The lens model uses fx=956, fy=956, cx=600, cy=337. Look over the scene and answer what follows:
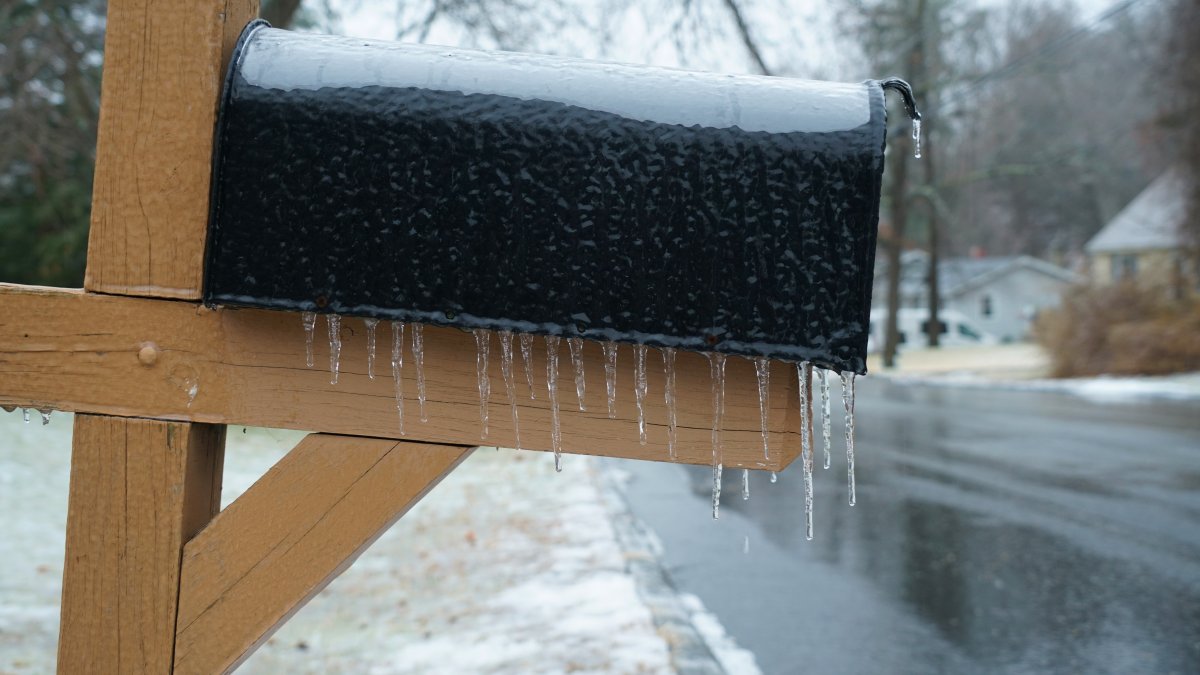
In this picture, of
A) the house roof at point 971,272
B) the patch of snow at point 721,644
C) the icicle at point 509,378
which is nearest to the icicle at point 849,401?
the icicle at point 509,378

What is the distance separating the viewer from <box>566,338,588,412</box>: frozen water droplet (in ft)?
4.48

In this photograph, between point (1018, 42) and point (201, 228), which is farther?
point (1018, 42)

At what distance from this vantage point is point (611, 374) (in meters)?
1.38

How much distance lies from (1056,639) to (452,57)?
487 centimetres

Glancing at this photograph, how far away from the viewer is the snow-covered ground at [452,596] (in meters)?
4.02

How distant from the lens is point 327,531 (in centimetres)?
141

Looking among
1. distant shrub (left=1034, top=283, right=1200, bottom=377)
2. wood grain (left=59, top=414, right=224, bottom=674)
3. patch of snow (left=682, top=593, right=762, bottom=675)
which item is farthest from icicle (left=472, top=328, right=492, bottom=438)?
distant shrub (left=1034, top=283, right=1200, bottom=377)

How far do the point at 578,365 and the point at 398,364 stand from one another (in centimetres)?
26

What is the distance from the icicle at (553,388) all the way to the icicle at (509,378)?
0.16 feet

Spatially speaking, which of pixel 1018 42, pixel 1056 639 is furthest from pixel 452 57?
pixel 1018 42

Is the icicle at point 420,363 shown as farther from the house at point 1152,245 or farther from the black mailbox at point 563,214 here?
the house at point 1152,245

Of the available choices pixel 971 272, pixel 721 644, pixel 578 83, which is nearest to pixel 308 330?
pixel 578 83

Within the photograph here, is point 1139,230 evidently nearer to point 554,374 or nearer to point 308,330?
point 554,374

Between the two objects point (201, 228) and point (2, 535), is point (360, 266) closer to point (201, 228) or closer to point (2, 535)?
point (201, 228)
